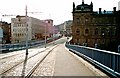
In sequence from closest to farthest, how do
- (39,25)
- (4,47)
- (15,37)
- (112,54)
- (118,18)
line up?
(112,54) → (4,47) → (118,18) → (15,37) → (39,25)

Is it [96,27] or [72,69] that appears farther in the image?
[96,27]

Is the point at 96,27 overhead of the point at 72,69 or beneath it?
overhead

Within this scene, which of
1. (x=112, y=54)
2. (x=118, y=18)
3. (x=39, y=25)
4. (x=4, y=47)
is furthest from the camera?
(x=39, y=25)

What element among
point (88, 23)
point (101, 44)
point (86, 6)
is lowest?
point (101, 44)

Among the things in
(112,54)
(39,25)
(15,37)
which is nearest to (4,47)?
(112,54)

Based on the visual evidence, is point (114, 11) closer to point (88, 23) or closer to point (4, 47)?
point (88, 23)

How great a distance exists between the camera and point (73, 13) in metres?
94.4

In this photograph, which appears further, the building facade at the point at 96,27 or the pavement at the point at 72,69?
the building facade at the point at 96,27

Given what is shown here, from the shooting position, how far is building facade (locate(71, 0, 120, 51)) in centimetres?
9062

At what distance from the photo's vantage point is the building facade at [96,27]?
90.6 metres

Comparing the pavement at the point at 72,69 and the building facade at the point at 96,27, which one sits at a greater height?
the building facade at the point at 96,27

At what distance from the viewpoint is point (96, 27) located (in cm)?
9225

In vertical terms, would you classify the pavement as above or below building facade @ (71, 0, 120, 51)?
below

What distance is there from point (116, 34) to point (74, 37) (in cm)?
1400
